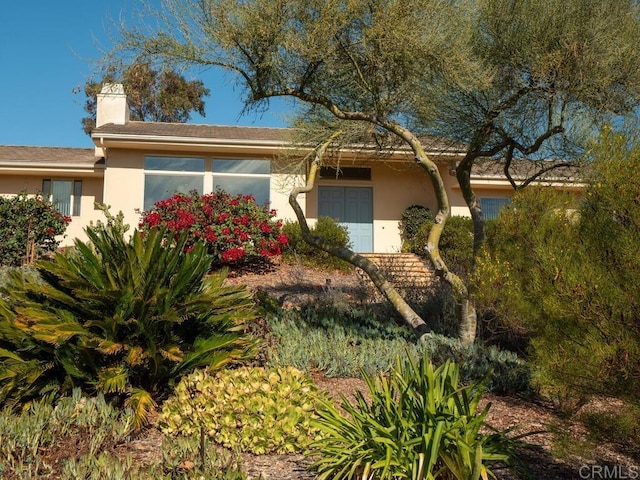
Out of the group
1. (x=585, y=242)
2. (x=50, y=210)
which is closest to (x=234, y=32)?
(x=585, y=242)

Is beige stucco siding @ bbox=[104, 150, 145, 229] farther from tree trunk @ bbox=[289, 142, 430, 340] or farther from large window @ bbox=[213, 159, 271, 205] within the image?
tree trunk @ bbox=[289, 142, 430, 340]

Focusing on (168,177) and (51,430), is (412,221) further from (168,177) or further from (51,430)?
(51,430)

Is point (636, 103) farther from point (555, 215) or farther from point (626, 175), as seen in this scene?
point (626, 175)

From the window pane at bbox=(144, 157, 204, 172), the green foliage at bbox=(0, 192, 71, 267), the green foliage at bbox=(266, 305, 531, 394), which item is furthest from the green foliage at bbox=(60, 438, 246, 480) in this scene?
the window pane at bbox=(144, 157, 204, 172)

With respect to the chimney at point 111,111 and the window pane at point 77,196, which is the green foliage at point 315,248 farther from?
the window pane at point 77,196

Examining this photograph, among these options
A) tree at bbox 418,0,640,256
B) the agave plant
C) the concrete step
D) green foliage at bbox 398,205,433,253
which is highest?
tree at bbox 418,0,640,256

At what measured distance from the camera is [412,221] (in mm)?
17844

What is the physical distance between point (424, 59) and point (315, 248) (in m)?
7.96

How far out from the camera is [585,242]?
371 centimetres

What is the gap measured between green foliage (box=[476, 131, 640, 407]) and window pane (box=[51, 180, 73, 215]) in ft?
56.4

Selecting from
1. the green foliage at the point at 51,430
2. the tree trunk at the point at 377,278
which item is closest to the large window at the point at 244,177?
the tree trunk at the point at 377,278

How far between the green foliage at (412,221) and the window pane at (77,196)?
9.89 metres

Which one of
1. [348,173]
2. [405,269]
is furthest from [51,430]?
[348,173]

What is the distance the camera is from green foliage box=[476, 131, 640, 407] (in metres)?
3.39
